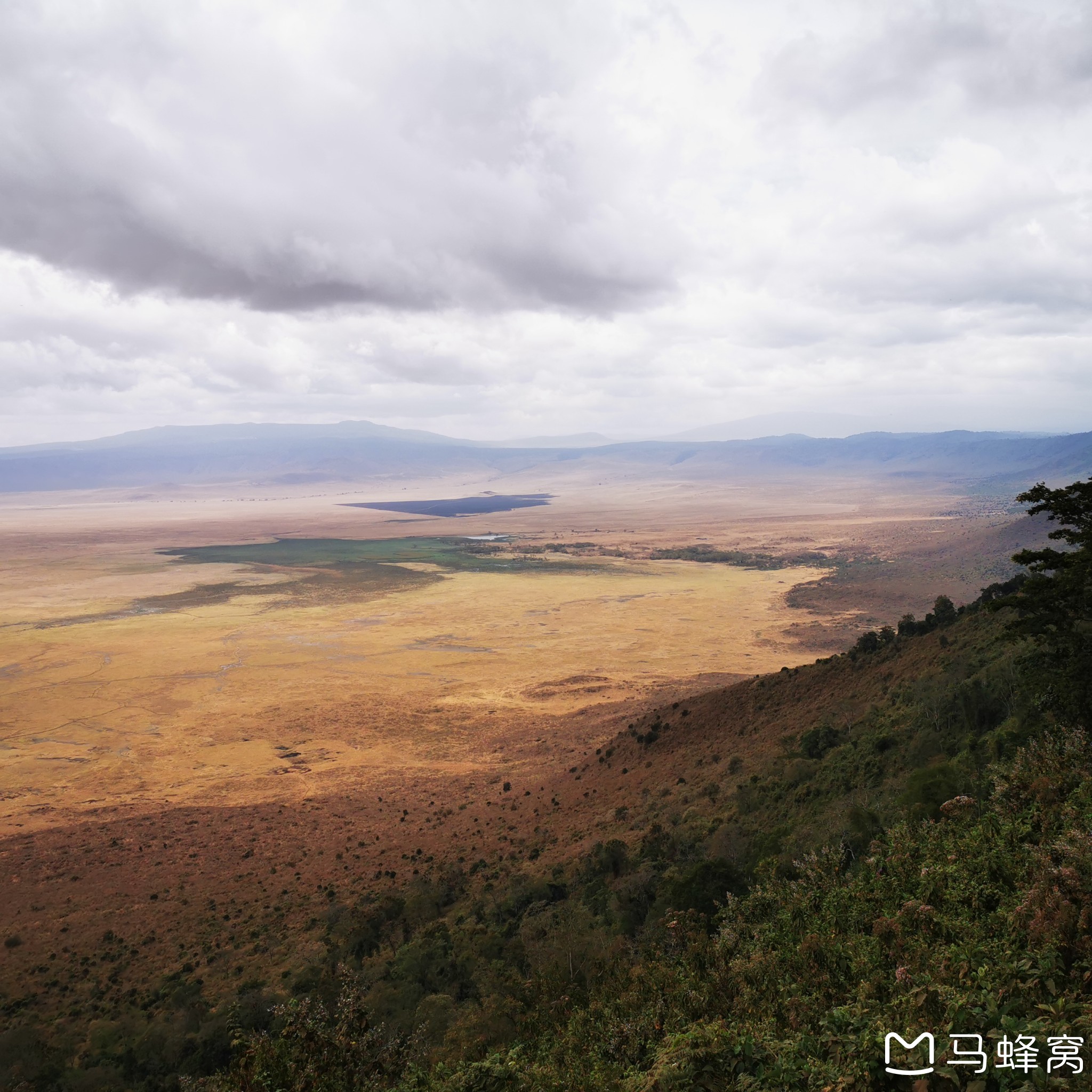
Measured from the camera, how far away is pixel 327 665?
5072 cm

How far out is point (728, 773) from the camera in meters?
23.0

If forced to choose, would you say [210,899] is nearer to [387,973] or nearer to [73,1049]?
[73,1049]

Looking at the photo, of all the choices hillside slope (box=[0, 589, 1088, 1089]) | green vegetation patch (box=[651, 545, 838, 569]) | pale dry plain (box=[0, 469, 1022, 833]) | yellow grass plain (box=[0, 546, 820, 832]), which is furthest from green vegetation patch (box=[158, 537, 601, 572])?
hillside slope (box=[0, 589, 1088, 1089])

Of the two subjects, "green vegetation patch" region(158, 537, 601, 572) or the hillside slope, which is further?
"green vegetation patch" region(158, 537, 601, 572)

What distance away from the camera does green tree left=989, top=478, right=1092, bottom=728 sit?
13352 mm

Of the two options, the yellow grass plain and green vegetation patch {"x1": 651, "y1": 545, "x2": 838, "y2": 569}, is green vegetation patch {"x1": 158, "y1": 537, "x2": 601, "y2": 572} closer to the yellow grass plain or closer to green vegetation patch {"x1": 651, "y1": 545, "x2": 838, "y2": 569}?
green vegetation patch {"x1": 651, "y1": 545, "x2": 838, "y2": 569}

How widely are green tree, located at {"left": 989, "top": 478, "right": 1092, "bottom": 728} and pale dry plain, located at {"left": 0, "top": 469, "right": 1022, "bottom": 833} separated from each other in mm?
22245

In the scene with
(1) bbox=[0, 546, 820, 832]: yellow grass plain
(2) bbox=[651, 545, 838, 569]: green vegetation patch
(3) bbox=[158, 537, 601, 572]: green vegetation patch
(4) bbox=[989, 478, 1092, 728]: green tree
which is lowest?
(1) bbox=[0, 546, 820, 832]: yellow grass plain

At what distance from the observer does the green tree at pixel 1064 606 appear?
1335 centimetres

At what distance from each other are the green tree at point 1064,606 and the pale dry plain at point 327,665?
22.2m

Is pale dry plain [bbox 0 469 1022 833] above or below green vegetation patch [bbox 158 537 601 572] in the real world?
below
